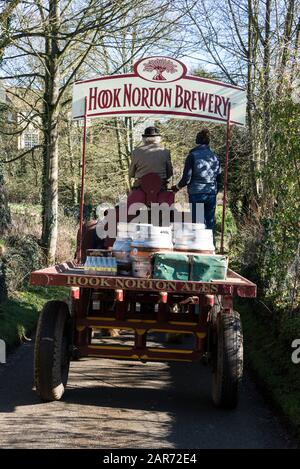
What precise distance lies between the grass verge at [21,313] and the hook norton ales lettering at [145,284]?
311 cm

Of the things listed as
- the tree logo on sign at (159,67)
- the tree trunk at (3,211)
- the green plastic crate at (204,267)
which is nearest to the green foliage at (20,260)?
the tree trunk at (3,211)

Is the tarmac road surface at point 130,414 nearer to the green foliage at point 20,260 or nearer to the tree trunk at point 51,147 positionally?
the green foliage at point 20,260

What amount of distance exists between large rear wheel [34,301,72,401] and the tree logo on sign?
2676 mm

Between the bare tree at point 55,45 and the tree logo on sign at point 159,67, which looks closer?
A: the tree logo on sign at point 159,67

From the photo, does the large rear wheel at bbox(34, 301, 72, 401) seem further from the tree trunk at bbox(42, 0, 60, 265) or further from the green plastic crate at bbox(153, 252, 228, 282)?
the tree trunk at bbox(42, 0, 60, 265)

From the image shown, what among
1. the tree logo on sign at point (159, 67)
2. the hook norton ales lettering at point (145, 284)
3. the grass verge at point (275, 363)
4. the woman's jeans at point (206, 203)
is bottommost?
the grass verge at point (275, 363)

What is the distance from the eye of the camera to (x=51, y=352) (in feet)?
22.5

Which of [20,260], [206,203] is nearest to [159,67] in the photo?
[206,203]

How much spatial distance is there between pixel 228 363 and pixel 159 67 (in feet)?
10.7

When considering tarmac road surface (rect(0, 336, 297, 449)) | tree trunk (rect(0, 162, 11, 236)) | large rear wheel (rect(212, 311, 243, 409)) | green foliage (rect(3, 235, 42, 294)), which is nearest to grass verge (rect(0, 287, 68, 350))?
green foliage (rect(3, 235, 42, 294))

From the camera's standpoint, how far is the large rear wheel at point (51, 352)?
684cm

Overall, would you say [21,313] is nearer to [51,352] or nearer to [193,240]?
[51,352]

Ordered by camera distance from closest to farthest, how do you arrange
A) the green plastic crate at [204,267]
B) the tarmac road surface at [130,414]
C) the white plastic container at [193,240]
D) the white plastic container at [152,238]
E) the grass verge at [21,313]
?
the tarmac road surface at [130,414] → the green plastic crate at [204,267] → the white plastic container at [152,238] → the white plastic container at [193,240] → the grass verge at [21,313]

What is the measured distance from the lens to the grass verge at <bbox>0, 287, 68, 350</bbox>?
32.3ft
